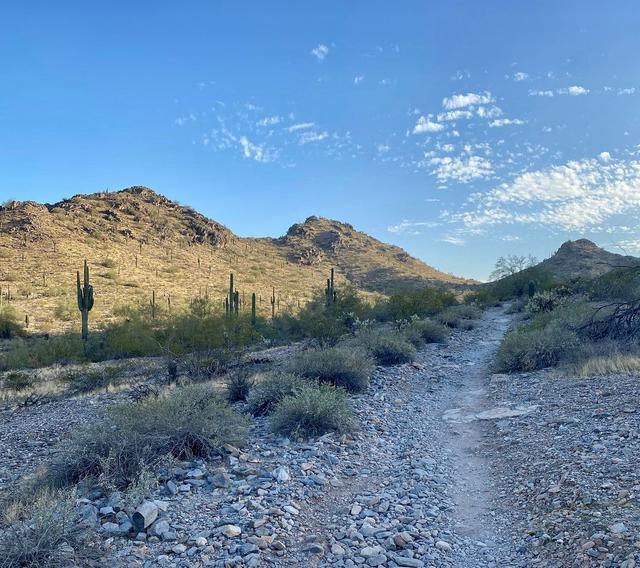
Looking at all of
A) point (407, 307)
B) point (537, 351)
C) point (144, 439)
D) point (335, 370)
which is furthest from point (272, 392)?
point (407, 307)

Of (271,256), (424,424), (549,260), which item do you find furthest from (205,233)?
(424,424)

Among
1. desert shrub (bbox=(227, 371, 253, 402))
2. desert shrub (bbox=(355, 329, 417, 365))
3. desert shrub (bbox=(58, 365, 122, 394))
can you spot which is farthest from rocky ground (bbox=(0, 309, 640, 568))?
desert shrub (bbox=(58, 365, 122, 394))

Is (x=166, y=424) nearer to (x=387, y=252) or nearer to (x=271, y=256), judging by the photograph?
(x=271, y=256)

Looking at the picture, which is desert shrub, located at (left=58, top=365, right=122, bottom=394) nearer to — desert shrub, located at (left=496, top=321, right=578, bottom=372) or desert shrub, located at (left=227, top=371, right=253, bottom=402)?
desert shrub, located at (left=227, top=371, right=253, bottom=402)

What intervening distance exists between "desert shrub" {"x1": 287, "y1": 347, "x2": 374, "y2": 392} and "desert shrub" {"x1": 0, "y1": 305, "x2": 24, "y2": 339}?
1013 inches

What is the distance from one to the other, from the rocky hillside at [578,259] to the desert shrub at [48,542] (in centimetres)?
5821

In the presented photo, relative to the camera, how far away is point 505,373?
13.3m

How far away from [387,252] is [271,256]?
28827 millimetres

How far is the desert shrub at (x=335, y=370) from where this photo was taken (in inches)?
426

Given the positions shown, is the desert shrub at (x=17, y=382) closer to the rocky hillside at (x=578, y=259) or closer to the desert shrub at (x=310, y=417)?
the desert shrub at (x=310, y=417)

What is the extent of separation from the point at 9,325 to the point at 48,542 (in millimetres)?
31064

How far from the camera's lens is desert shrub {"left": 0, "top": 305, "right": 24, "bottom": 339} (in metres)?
30.1

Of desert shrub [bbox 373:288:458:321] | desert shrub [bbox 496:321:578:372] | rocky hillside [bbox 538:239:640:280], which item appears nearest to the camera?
desert shrub [bbox 496:321:578:372]

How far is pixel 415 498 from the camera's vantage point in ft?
A: 19.4
